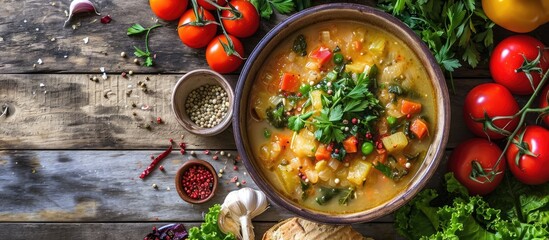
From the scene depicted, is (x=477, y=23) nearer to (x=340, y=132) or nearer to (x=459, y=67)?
(x=459, y=67)

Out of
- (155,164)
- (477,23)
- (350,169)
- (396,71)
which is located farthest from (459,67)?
(155,164)

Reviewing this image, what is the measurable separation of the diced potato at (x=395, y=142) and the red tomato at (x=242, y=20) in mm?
801

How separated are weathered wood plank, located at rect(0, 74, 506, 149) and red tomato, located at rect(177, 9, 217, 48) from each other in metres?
0.22

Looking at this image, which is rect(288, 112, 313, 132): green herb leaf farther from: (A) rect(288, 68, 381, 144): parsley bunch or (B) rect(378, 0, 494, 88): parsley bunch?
(B) rect(378, 0, 494, 88): parsley bunch

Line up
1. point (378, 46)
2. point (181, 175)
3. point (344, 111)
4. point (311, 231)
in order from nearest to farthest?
point (344, 111) < point (378, 46) < point (311, 231) < point (181, 175)

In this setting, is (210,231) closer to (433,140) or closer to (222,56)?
(222,56)

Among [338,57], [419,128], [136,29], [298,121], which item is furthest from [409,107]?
[136,29]

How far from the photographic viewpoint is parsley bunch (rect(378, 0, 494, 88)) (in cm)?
299

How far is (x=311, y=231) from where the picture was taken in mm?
3029

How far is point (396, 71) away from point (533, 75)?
0.64 m

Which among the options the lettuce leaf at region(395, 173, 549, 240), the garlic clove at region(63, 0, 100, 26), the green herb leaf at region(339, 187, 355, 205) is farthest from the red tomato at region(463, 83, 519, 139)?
the garlic clove at region(63, 0, 100, 26)

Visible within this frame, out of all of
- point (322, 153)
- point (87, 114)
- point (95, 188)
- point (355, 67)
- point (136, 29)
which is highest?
point (355, 67)

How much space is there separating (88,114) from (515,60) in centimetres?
195

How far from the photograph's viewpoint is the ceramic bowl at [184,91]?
3150 mm
